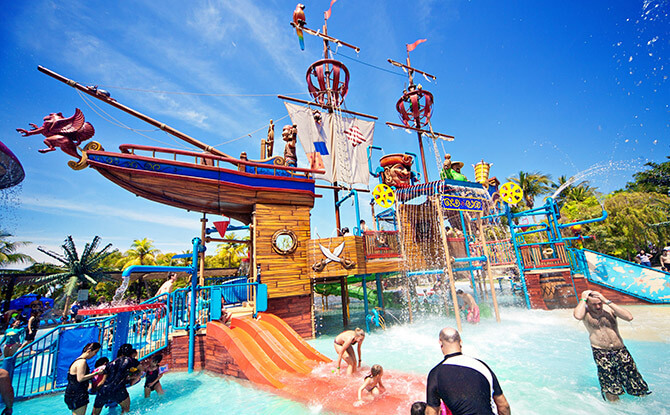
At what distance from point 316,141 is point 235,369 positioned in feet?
45.9

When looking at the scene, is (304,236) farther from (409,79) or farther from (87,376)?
(409,79)

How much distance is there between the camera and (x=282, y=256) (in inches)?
442

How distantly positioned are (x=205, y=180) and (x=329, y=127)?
10.5m

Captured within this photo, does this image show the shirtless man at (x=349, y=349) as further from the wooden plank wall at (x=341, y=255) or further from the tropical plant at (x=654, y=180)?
the tropical plant at (x=654, y=180)

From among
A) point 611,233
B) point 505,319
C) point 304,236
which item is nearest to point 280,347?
point 304,236

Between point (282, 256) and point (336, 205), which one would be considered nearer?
point (282, 256)

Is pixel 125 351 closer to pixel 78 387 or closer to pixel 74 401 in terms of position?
pixel 78 387

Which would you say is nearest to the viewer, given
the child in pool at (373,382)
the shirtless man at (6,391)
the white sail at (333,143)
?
the shirtless man at (6,391)

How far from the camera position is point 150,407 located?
5.83 m

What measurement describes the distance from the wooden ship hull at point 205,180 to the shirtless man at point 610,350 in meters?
9.42

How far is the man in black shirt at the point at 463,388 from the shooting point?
2.46 meters

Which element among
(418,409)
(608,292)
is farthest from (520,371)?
(608,292)

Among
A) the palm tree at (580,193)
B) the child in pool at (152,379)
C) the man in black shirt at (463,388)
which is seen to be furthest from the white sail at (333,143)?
the palm tree at (580,193)

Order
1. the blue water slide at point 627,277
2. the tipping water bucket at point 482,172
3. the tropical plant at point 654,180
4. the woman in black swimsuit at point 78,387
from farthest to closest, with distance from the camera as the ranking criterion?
the tropical plant at point 654,180, the tipping water bucket at point 482,172, the blue water slide at point 627,277, the woman in black swimsuit at point 78,387
